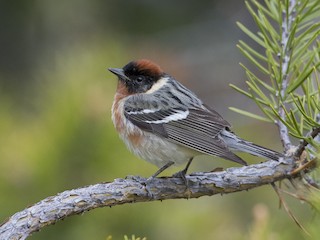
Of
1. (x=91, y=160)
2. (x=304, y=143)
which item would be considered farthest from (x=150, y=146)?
(x=304, y=143)

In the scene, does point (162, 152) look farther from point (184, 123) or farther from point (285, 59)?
point (285, 59)

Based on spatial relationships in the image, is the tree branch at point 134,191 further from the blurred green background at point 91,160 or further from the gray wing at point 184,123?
the gray wing at point 184,123

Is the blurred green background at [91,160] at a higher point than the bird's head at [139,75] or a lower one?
lower

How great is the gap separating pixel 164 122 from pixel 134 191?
125 cm

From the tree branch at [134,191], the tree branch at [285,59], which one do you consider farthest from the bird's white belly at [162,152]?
the tree branch at [285,59]

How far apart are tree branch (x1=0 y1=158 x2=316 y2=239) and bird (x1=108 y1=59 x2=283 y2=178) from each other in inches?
15.1

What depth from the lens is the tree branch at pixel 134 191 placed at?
202 centimetres

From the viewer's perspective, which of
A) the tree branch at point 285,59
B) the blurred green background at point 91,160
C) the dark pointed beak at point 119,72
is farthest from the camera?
the dark pointed beak at point 119,72

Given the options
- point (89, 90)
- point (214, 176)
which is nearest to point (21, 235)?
point (214, 176)

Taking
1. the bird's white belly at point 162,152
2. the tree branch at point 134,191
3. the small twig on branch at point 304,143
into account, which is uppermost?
the bird's white belly at point 162,152

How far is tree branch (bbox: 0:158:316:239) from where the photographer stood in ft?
6.63

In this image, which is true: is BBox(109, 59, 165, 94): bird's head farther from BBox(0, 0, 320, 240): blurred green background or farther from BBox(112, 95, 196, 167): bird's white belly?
BBox(112, 95, 196, 167): bird's white belly

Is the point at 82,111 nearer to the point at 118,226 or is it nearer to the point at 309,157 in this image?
the point at 118,226

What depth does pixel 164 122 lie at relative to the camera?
11.7 feet
